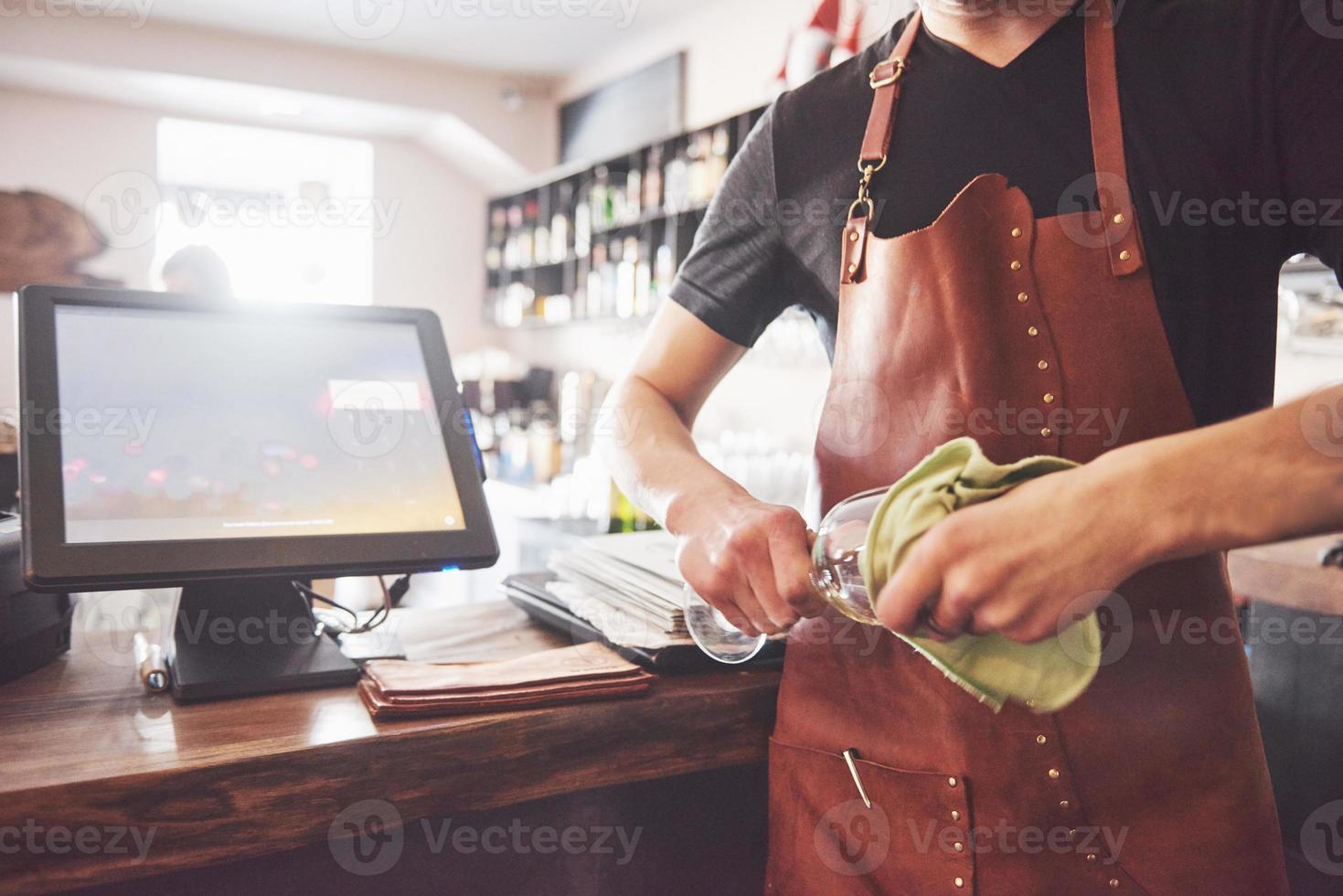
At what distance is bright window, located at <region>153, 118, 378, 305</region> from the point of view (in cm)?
622

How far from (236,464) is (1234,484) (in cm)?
90

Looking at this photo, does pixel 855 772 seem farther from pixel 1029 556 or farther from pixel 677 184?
pixel 677 184

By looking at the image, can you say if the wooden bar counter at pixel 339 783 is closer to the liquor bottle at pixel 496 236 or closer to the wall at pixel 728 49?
the wall at pixel 728 49

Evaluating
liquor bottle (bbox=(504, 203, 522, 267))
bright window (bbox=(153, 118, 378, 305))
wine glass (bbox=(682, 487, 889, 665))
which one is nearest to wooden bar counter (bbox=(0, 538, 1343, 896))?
wine glass (bbox=(682, 487, 889, 665))

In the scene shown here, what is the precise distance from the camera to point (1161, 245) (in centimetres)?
87

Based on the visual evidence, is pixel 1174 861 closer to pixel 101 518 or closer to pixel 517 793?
pixel 517 793

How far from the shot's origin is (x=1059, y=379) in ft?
2.76

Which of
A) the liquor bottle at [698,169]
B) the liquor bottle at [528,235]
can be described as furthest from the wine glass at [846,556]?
the liquor bottle at [528,235]

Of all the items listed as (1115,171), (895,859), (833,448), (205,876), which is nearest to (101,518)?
(205,876)

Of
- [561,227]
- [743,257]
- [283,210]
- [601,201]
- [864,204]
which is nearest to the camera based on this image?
[864,204]

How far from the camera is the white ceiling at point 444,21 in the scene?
4812 mm

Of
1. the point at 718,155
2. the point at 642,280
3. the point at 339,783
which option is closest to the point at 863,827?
the point at 339,783

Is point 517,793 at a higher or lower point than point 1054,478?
lower

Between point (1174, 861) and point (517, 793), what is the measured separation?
0.57 m
